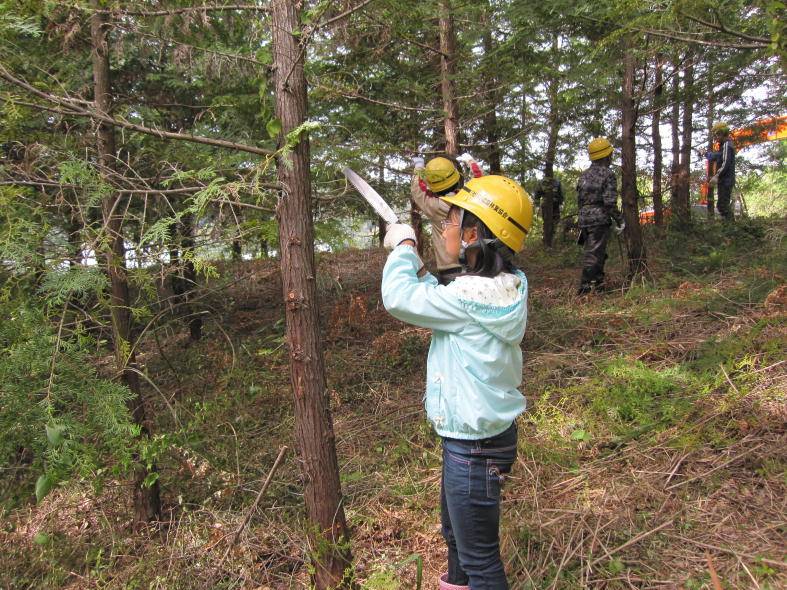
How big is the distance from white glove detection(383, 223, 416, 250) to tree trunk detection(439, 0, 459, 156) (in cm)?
378

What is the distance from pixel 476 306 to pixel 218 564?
2.43 m

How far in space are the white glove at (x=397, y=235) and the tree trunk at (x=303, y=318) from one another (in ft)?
1.64

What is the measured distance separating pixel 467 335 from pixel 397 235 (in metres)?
0.58

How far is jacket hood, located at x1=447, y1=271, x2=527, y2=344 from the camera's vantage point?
7.20ft

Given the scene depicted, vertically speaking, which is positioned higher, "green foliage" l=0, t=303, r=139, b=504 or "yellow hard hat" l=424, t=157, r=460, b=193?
"yellow hard hat" l=424, t=157, r=460, b=193

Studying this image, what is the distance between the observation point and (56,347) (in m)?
2.75

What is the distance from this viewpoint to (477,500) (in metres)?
2.22

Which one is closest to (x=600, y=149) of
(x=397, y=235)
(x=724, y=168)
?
(x=724, y=168)

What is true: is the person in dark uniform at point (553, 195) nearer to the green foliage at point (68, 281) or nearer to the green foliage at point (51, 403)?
the green foliage at point (68, 281)

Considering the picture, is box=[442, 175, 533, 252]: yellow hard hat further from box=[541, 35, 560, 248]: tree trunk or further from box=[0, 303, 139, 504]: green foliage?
box=[541, 35, 560, 248]: tree trunk

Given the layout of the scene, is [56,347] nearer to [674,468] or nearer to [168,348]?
[674,468]

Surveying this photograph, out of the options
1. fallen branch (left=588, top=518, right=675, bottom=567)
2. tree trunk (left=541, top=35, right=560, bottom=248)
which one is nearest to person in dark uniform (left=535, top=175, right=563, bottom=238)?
tree trunk (left=541, top=35, right=560, bottom=248)

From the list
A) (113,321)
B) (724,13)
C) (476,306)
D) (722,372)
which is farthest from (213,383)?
(724,13)

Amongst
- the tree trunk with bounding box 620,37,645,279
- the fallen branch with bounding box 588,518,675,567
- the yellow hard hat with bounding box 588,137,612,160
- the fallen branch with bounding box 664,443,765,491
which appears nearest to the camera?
the fallen branch with bounding box 588,518,675,567
